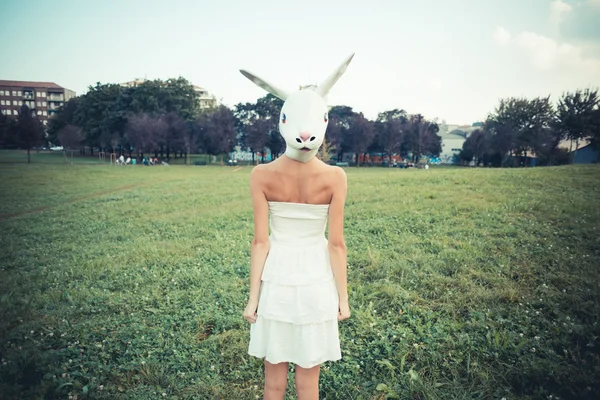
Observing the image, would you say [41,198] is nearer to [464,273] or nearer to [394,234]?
[394,234]

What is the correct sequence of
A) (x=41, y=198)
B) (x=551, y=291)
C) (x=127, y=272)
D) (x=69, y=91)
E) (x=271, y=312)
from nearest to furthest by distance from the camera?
(x=271, y=312) < (x=551, y=291) < (x=127, y=272) < (x=41, y=198) < (x=69, y=91)

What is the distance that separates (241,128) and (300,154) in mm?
65325

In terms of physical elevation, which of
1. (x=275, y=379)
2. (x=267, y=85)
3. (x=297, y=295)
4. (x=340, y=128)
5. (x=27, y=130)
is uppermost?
(x=340, y=128)

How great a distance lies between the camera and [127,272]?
24.7 feet

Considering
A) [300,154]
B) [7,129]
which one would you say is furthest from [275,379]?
[7,129]

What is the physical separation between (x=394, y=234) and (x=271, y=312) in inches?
283

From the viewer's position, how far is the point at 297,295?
9.12ft

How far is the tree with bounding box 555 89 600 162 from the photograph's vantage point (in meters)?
30.9

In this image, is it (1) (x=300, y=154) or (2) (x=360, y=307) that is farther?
(2) (x=360, y=307)

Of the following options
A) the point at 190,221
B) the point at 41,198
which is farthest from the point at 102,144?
the point at 190,221

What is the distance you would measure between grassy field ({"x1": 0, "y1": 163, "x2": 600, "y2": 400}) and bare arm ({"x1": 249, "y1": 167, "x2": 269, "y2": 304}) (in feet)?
6.16

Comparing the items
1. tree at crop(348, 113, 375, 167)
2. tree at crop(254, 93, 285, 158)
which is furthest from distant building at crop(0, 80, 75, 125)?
tree at crop(348, 113, 375, 167)

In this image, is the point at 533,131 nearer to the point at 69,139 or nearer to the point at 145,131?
the point at 145,131

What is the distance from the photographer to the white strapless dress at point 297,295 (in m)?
2.79
